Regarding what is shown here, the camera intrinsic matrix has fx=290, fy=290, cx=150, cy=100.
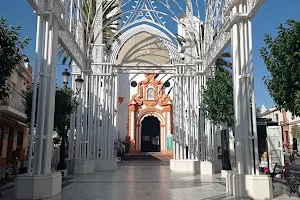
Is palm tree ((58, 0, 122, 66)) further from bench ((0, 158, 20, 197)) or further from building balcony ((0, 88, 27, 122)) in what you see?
bench ((0, 158, 20, 197))

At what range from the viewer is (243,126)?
24.2 ft

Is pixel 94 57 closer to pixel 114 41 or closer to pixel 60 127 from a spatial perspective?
pixel 114 41

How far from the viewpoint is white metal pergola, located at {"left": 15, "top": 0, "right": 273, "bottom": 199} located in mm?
7113

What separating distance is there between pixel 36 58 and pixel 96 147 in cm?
803

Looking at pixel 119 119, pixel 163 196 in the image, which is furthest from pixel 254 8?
pixel 119 119

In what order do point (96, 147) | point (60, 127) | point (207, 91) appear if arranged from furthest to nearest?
point (96, 147) → point (60, 127) → point (207, 91)

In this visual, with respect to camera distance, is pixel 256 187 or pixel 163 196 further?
pixel 163 196

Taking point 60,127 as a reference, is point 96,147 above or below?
below

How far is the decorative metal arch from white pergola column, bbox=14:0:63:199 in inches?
307

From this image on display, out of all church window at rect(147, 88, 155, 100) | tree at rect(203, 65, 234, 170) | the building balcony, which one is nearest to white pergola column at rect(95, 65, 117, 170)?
tree at rect(203, 65, 234, 170)

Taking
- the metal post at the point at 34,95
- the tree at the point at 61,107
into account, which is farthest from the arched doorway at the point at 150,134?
the metal post at the point at 34,95

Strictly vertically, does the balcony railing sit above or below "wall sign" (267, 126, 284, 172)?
above

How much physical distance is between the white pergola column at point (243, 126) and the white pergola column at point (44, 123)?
4.53m

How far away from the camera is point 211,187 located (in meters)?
8.62
